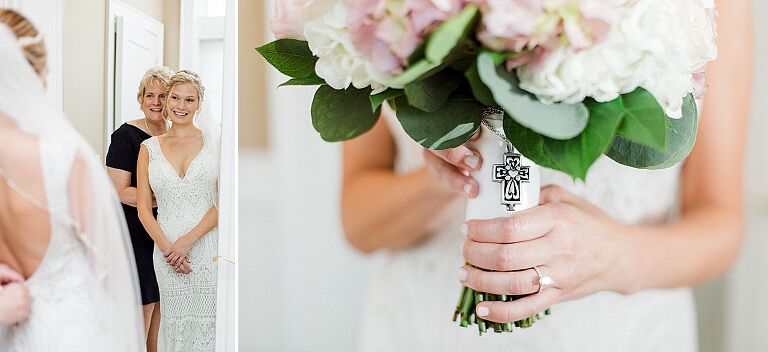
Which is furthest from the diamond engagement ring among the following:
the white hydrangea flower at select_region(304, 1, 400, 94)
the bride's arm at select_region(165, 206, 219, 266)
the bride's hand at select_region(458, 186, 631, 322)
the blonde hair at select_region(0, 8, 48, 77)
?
the blonde hair at select_region(0, 8, 48, 77)

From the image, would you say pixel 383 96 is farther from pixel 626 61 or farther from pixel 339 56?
pixel 626 61

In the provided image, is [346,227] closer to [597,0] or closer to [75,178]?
[75,178]

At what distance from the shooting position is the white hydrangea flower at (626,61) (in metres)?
0.56

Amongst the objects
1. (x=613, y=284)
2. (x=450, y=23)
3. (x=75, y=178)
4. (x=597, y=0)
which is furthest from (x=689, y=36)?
(x=75, y=178)

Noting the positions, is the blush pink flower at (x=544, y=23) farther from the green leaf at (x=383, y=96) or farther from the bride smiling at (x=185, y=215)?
the bride smiling at (x=185, y=215)

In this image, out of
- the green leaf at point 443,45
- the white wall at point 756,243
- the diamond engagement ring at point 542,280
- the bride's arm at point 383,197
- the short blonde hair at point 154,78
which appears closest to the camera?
the green leaf at point 443,45

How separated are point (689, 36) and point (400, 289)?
0.67 meters

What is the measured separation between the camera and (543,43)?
21.6 inches

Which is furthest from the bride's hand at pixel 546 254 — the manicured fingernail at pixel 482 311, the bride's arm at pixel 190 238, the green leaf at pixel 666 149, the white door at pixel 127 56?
the white door at pixel 127 56

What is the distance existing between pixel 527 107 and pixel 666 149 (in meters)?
0.22

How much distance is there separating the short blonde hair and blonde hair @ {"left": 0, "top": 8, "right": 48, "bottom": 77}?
174 mm

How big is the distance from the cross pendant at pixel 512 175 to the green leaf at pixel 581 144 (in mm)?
133

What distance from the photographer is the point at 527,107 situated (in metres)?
0.57

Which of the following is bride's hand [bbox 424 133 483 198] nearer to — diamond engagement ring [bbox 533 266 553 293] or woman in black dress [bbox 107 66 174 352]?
diamond engagement ring [bbox 533 266 553 293]
